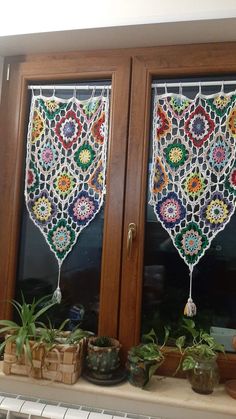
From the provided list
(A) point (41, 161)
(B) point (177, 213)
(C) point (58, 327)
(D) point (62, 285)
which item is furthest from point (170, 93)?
(C) point (58, 327)

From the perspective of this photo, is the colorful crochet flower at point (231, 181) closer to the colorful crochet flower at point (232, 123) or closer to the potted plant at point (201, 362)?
the colorful crochet flower at point (232, 123)

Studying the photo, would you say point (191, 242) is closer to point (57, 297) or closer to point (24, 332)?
point (57, 297)

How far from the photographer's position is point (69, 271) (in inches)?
57.5

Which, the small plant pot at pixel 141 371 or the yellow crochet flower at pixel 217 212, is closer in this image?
the small plant pot at pixel 141 371

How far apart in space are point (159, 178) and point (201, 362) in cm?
70

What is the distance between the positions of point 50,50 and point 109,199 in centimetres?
72

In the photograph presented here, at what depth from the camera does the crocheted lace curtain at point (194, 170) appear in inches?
52.1

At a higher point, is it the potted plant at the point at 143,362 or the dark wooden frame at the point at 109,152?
the dark wooden frame at the point at 109,152

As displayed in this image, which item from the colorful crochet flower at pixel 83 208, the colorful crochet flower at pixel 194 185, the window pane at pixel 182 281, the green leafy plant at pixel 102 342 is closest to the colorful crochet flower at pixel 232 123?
the window pane at pixel 182 281

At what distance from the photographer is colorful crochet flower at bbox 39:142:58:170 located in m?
1.47

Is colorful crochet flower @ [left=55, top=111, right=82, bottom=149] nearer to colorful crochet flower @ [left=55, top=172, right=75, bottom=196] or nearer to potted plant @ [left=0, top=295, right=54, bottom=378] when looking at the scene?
colorful crochet flower @ [left=55, top=172, right=75, bottom=196]

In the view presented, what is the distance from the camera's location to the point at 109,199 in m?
1.40

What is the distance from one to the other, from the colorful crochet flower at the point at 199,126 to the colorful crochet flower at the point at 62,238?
0.64m

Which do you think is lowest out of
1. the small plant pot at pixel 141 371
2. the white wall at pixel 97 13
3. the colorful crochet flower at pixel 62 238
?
the small plant pot at pixel 141 371
